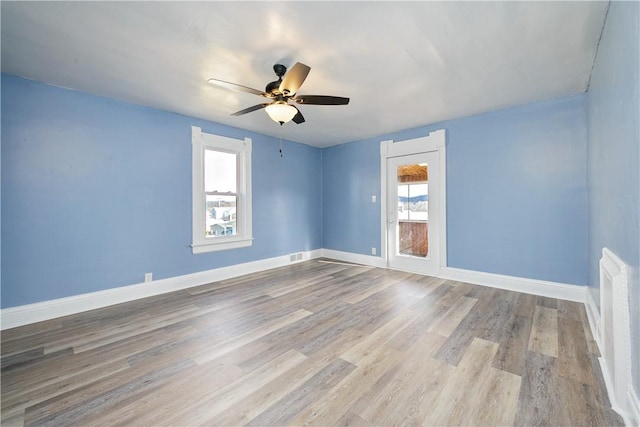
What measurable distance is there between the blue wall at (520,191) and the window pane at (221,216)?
328cm

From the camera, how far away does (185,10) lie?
178 cm

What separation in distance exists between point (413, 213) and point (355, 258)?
154cm

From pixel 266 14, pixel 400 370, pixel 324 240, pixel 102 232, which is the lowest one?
pixel 400 370

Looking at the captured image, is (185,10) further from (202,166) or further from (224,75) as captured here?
(202,166)

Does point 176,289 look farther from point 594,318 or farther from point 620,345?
point 594,318

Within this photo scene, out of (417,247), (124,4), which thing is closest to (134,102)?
(124,4)

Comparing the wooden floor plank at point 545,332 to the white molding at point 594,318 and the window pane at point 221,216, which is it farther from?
the window pane at point 221,216

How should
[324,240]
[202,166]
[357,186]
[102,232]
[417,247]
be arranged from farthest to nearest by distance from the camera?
[324,240] < [357,186] < [417,247] < [202,166] < [102,232]

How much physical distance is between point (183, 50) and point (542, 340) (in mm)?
4020

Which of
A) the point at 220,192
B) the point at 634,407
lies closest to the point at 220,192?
the point at 220,192

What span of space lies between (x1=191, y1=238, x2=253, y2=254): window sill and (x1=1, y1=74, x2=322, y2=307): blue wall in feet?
0.32

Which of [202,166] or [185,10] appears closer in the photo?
[185,10]

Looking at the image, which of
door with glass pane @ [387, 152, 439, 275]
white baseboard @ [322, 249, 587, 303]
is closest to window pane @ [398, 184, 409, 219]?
door with glass pane @ [387, 152, 439, 275]

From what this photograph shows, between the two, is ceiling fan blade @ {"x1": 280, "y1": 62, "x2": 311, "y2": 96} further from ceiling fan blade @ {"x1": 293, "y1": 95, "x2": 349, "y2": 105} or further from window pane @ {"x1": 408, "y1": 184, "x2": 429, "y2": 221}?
window pane @ {"x1": 408, "y1": 184, "x2": 429, "y2": 221}
